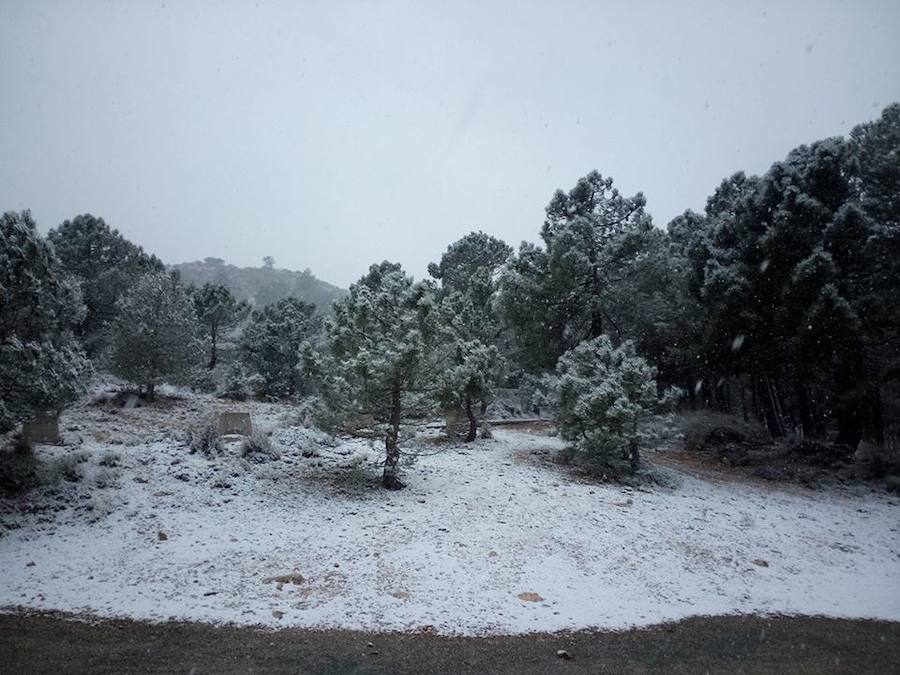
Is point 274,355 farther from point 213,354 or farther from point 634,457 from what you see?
point 634,457

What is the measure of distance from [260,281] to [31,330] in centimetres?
12920

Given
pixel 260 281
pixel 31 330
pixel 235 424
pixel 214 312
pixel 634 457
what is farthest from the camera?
pixel 260 281

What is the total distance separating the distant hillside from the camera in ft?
355

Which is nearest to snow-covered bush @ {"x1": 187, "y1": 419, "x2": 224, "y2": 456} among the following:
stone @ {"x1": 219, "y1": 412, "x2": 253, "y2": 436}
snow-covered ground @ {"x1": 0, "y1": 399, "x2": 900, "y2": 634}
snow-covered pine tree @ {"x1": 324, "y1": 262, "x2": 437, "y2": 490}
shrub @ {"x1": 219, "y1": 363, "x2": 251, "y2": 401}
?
snow-covered ground @ {"x1": 0, "y1": 399, "x2": 900, "y2": 634}

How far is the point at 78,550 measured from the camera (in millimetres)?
7477

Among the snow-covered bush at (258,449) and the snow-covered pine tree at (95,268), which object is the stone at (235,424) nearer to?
the snow-covered bush at (258,449)

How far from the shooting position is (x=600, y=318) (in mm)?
19234

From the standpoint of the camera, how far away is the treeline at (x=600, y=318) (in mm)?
10289

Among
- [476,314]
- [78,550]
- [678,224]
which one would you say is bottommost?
[78,550]

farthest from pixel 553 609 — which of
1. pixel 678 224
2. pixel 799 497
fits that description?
pixel 678 224

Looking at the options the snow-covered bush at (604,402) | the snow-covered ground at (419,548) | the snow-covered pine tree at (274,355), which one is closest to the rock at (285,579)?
the snow-covered ground at (419,548)

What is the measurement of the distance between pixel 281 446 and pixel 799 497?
1411 cm

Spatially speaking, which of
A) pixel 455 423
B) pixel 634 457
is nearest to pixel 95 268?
pixel 455 423

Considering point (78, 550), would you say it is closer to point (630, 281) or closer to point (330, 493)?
point (330, 493)
